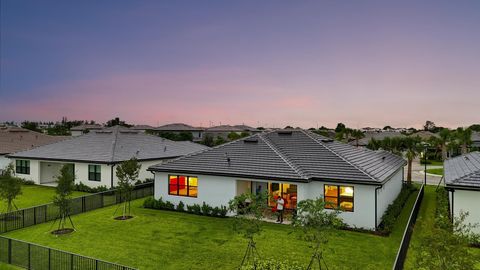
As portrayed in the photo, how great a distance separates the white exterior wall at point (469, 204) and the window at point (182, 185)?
48.8ft

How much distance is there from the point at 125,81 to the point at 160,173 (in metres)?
25.3

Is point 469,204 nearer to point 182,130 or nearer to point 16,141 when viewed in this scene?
point 16,141

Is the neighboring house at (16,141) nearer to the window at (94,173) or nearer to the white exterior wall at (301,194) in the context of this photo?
the window at (94,173)

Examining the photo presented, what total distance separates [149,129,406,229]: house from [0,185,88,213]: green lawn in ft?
31.7

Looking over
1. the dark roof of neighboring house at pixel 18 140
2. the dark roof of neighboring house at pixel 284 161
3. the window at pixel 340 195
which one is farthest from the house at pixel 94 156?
the window at pixel 340 195

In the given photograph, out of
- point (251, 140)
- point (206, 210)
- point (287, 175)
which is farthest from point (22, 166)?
point (287, 175)

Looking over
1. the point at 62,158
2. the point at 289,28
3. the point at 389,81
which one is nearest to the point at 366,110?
the point at 389,81

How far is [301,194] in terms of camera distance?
1828 cm

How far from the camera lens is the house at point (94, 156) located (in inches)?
1158

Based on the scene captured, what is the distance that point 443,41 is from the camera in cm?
2806

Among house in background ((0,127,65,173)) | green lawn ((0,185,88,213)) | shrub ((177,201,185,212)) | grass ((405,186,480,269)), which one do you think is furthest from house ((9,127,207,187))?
grass ((405,186,480,269))

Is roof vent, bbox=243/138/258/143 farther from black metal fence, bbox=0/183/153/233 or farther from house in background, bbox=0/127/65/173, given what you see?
house in background, bbox=0/127/65/173

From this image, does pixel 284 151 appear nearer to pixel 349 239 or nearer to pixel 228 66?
pixel 349 239

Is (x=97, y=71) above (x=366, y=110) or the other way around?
above
